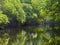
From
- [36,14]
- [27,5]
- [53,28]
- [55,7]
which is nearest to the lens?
[55,7]

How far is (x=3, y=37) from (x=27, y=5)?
93 cm

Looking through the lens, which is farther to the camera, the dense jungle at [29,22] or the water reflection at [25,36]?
the water reflection at [25,36]

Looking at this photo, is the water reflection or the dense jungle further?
the water reflection

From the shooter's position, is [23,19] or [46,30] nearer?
[46,30]

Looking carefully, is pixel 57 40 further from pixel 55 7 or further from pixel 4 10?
pixel 4 10

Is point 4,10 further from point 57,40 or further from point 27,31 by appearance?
point 57,40

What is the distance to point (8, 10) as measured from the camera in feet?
16.3

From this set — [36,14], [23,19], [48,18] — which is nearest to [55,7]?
[48,18]

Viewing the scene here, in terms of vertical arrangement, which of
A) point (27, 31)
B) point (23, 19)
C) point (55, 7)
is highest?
point (55, 7)

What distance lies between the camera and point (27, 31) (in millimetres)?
5309

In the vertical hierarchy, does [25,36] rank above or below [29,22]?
below

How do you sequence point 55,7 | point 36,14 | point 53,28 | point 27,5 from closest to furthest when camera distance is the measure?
point 55,7 → point 53,28 → point 36,14 → point 27,5

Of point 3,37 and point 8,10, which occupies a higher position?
point 8,10

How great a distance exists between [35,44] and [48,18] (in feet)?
1.92
